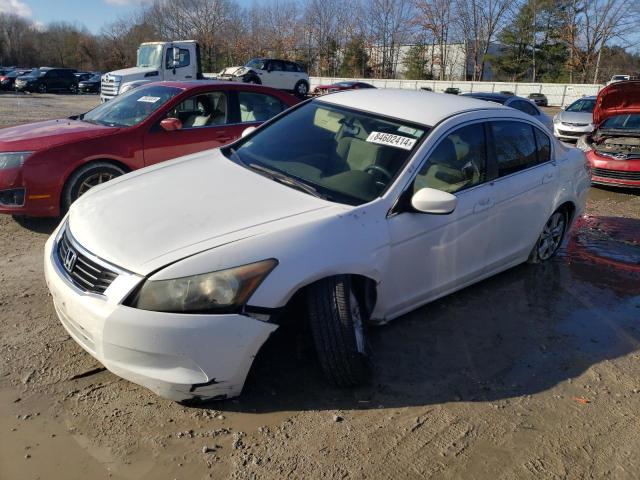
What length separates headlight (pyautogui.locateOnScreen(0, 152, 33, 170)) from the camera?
199 inches

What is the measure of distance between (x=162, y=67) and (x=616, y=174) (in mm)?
15509

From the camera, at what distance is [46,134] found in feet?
18.0

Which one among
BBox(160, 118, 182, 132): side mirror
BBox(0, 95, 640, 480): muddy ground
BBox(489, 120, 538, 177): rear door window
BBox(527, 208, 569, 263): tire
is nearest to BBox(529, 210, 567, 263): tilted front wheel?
BBox(527, 208, 569, 263): tire

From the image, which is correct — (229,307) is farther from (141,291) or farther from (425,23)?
(425,23)

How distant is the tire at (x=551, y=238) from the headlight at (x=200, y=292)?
3220 millimetres

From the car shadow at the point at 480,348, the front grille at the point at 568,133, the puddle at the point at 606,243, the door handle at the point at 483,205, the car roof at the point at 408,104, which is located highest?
the car roof at the point at 408,104

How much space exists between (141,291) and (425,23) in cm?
6173

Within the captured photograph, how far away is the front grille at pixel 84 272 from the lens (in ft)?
8.42

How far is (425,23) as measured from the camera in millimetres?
58031

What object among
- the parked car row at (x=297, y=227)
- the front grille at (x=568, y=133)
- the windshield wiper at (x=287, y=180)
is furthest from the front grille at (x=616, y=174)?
the windshield wiper at (x=287, y=180)

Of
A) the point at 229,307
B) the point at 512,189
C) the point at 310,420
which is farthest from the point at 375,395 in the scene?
the point at 512,189

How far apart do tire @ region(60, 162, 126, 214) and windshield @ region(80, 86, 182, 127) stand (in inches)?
23.2

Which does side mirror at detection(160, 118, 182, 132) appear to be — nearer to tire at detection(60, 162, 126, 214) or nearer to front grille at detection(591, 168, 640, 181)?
tire at detection(60, 162, 126, 214)

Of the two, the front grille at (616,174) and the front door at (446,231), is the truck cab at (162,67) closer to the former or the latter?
the front grille at (616,174)
